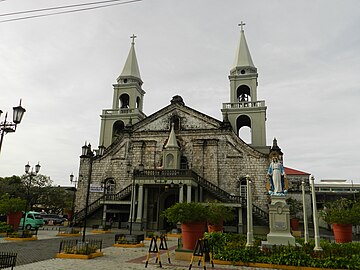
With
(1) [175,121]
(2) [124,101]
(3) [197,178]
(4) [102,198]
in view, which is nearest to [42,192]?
(2) [124,101]

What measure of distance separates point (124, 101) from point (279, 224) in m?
29.8

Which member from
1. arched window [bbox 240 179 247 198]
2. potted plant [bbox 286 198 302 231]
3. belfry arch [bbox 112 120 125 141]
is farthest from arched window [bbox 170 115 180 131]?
potted plant [bbox 286 198 302 231]

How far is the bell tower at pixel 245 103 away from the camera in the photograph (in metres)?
31.4

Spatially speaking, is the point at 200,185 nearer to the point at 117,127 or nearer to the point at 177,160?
the point at 177,160

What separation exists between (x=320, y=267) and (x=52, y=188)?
4598 cm

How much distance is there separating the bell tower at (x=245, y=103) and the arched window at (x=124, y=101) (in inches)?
511

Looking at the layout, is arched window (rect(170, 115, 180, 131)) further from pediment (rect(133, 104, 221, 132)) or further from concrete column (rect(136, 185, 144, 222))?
concrete column (rect(136, 185, 144, 222))

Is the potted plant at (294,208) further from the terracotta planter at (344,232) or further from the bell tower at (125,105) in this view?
the bell tower at (125,105)

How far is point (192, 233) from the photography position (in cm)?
1167

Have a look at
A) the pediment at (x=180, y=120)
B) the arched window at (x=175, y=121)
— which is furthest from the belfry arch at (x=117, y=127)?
the arched window at (x=175, y=121)

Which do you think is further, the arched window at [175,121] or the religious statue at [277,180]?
the arched window at [175,121]

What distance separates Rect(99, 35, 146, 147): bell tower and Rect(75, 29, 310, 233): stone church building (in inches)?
5.1

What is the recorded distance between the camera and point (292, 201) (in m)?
29.4

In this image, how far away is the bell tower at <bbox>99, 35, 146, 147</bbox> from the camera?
35.7 metres
